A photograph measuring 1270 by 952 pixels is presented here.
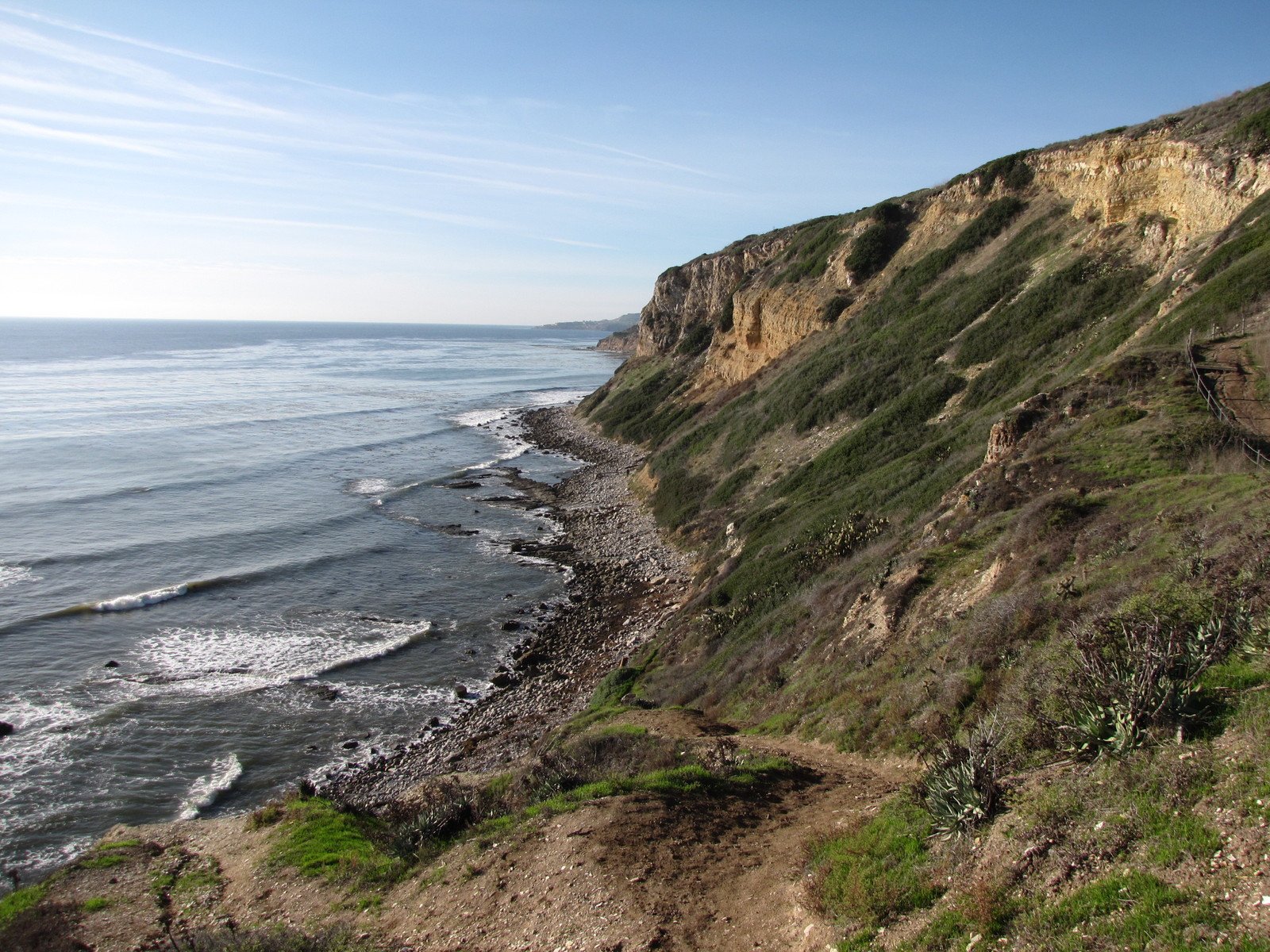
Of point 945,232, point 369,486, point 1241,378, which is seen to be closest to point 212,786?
point 1241,378

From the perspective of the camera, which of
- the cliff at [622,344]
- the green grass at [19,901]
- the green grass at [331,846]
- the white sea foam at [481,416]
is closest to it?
the green grass at [331,846]

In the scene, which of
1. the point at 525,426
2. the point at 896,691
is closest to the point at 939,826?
the point at 896,691

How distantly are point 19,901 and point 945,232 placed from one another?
4559 cm

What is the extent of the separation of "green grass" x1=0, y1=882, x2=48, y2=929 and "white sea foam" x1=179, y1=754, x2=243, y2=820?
461 cm

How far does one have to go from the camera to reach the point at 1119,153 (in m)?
28.8

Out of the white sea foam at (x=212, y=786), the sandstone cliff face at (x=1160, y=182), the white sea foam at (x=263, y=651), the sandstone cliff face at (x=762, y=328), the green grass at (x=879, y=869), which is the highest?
the sandstone cliff face at (x=1160, y=182)

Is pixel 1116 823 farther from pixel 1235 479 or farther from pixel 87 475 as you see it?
pixel 87 475

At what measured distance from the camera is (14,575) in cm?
3222

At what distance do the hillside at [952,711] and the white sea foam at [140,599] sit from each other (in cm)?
1748

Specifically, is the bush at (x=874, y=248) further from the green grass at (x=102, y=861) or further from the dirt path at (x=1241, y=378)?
the green grass at (x=102, y=861)

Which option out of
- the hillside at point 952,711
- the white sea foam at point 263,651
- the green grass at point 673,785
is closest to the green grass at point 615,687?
the hillside at point 952,711

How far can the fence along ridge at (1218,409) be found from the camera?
12.7 meters

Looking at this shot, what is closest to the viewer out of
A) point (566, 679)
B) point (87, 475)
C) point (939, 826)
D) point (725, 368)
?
point (939, 826)

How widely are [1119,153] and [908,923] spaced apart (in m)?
32.3
